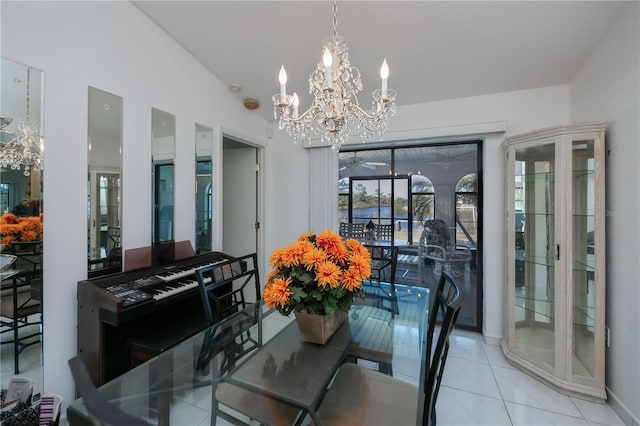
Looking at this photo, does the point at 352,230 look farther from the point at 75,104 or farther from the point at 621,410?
the point at 75,104

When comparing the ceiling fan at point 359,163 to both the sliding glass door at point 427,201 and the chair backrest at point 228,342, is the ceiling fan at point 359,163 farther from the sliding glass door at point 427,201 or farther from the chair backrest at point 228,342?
the chair backrest at point 228,342

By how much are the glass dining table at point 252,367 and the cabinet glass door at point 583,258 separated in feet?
4.17

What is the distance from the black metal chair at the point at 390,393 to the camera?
1062 millimetres

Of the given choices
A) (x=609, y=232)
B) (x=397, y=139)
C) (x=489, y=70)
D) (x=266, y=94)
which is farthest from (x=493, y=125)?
(x=266, y=94)

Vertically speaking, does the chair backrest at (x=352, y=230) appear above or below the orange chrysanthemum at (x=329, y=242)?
below

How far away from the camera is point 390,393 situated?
1311 mm

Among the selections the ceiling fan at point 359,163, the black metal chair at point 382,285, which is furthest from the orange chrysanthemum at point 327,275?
the ceiling fan at point 359,163

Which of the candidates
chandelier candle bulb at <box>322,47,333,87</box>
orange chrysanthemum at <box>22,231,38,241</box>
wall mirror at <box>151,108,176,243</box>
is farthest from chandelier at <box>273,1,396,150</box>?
orange chrysanthemum at <box>22,231,38,241</box>

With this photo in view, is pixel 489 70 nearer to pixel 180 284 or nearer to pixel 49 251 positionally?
pixel 180 284

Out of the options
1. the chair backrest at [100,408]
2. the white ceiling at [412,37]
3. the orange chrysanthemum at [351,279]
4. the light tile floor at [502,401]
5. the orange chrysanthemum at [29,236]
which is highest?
the white ceiling at [412,37]

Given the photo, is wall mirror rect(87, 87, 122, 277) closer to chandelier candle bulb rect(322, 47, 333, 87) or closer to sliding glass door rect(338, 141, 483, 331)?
chandelier candle bulb rect(322, 47, 333, 87)

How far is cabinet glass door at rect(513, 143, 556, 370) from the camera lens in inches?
86.7

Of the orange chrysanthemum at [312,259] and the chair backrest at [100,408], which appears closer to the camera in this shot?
the chair backrest at [100,408]

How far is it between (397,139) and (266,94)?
152 cm
